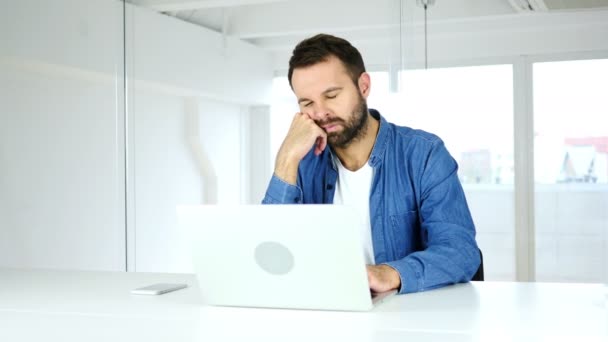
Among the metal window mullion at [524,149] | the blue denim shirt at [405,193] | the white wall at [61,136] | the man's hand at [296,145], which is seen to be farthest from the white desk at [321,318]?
the metal window mullion at [524,149]

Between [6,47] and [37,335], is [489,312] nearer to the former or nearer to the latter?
[37,335]

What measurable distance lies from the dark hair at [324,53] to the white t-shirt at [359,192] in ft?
0.94

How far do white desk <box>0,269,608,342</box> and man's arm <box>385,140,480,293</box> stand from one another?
43 mm

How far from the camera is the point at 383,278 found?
1.88m

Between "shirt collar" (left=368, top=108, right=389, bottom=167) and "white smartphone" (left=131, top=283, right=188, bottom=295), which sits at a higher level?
"shirt collar" (left=368, top=108, right=389, bottom=167)

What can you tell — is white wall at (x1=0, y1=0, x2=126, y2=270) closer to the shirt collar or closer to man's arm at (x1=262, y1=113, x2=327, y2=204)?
man's arm at (x1=262, y1=113, x2=327, y2=204)

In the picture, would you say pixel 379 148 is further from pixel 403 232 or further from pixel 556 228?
pixel 556 228

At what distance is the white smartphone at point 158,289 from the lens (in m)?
1.98

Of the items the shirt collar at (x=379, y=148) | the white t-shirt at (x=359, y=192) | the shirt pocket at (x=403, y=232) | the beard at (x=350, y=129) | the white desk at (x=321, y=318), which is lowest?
the white desk at (x=321, y=318)

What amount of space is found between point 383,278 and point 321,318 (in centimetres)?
31

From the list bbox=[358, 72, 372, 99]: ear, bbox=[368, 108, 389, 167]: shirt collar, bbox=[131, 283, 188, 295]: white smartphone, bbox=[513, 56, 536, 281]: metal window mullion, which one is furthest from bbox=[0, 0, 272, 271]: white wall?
bbox=[131, 283, 188, 295]: white smartphone

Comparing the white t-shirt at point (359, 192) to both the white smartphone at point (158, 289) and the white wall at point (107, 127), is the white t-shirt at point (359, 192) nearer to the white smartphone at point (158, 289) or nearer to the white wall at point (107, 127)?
the white smartphone at point (158, 289)

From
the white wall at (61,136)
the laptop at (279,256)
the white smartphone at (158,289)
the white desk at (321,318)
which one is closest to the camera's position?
the white desk at (321,318)

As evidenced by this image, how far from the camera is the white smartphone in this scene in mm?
1976
